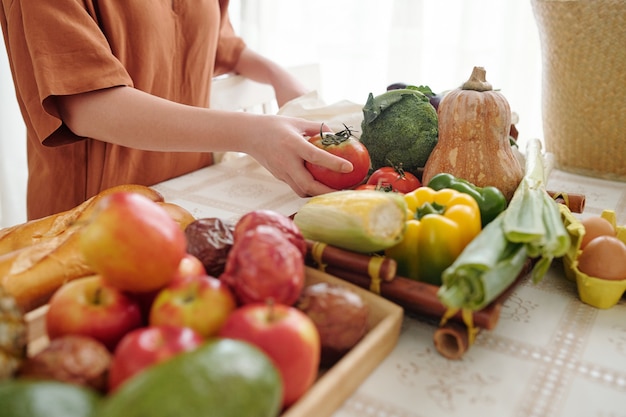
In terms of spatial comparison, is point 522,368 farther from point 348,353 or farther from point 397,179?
point 397,179

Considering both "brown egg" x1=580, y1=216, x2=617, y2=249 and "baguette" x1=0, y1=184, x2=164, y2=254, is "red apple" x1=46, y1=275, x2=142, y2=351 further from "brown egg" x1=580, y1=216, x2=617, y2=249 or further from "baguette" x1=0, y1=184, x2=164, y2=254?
"brown egg" x1=580, y1=216, x2=617, y2=249

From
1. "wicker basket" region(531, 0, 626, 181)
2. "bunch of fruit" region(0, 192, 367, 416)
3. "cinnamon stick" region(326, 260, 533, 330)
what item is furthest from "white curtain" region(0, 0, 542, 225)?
"bunch of fruit" region(0, 192, 367, 416)

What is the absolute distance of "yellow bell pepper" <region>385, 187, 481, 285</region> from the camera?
0.70m

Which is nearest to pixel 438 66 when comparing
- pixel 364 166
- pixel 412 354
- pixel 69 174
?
pixel 364 166

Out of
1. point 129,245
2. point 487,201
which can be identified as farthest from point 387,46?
point 129,245

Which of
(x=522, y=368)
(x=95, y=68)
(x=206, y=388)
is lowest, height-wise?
(x=522, y=368)

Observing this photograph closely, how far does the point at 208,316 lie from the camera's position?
0.53 meters

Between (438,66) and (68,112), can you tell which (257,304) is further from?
(438,66)

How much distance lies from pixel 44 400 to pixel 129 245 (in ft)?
0.55

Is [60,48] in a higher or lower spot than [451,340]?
higher

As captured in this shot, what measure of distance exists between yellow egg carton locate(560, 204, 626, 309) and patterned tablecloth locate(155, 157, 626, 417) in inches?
0.5

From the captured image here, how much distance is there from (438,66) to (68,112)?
1452 mm

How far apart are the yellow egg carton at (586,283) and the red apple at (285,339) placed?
43 cm

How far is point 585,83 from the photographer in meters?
1.26
